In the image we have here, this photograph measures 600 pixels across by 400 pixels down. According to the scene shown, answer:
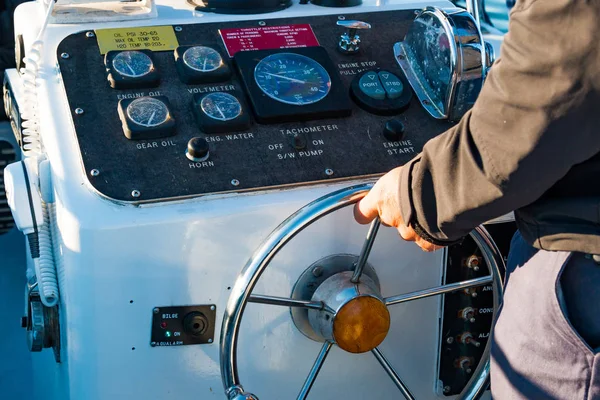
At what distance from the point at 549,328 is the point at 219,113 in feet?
2.35

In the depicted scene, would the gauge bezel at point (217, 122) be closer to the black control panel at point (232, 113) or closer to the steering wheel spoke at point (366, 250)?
the black control panel at point (232, 113)

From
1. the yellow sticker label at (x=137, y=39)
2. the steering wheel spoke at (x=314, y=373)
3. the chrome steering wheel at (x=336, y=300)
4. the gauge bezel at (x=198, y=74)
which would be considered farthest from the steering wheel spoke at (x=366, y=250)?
the yellow sticker label at (x=137, y=39)

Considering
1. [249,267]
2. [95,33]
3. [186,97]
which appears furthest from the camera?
[95,33]

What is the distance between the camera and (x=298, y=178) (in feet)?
4.92

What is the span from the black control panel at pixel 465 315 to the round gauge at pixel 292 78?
411 millimetres

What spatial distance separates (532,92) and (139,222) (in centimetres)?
71

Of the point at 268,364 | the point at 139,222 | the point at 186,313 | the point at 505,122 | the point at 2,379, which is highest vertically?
the point at 505,122

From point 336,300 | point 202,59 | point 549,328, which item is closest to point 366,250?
point 336,300

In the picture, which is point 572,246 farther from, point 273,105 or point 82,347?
point 82,347

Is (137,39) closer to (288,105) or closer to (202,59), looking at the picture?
(202,59)

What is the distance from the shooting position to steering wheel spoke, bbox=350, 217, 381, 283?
1364 mm

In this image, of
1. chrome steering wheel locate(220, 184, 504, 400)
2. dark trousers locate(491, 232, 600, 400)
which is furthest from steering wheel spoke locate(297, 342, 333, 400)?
dark trousers locate(491, 232, 600, 400)

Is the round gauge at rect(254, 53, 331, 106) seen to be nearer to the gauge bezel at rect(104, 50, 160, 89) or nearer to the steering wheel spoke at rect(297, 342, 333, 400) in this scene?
the gauge bezel at rect(104, 50, 160, 89)

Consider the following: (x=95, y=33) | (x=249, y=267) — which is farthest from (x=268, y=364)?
(x=95, y=33)
